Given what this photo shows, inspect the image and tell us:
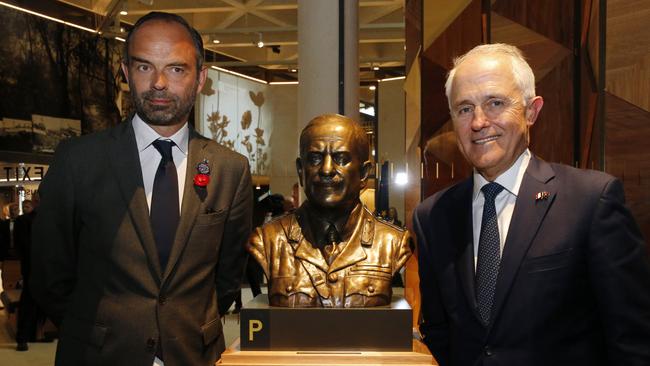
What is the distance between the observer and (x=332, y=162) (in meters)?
2.86

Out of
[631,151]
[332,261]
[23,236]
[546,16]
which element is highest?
[546,16]

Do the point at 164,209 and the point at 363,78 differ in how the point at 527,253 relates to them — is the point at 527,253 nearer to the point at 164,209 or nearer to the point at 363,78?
the point at 164,209

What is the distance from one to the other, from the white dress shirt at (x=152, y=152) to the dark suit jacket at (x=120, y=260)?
0.12 feet

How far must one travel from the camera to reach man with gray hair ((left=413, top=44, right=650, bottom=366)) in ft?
6.93

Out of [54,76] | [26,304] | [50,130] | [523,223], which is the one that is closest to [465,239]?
[523,223]

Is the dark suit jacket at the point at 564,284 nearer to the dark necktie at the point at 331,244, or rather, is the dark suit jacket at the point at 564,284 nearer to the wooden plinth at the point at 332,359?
the wooden plinth at the point at 332,359

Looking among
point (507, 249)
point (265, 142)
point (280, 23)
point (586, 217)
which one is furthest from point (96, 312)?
point (265, 142)

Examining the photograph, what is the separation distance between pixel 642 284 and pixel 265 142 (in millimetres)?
15174

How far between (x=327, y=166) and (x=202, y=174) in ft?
1.80

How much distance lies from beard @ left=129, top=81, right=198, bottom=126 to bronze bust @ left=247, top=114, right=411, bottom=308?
2.05ft

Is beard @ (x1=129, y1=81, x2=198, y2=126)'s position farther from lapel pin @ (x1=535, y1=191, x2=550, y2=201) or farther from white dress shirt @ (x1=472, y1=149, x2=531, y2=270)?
lapel pin @ (x1=535, y1=191, x2=550, y2=201)

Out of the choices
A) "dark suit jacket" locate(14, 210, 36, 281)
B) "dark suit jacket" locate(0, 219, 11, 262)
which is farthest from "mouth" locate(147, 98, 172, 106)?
"dark suit jacket" locate(0, 219, 11, 262)

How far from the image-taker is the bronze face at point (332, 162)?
2.84 m

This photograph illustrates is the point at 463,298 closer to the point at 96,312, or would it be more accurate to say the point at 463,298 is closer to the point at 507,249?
the point at 507,249
